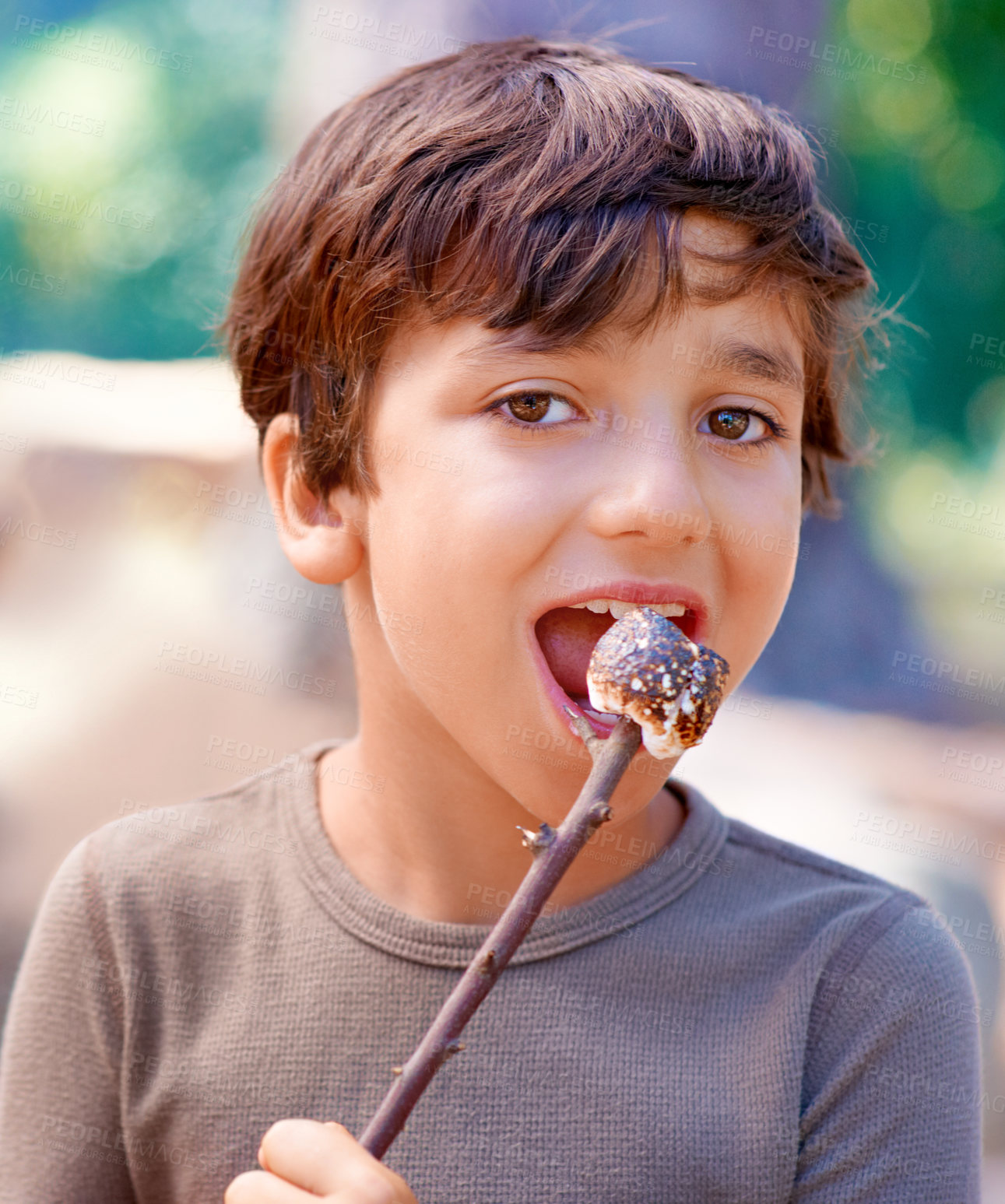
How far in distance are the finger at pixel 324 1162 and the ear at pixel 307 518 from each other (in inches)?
17.1

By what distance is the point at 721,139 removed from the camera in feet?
2.85

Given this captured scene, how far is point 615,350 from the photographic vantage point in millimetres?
771

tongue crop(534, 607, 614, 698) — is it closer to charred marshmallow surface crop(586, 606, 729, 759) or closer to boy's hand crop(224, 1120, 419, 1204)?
charred marshmallow surface crop(586, 606, 729, 759)

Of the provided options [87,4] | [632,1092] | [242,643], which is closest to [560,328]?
[632,1092]

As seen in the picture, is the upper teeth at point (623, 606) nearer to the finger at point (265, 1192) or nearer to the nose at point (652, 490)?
the nose at point (652, 490)

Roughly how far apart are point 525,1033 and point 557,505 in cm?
41

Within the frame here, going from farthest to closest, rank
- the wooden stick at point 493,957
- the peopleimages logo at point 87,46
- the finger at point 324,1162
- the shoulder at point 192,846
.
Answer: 1. the peopleimages logo at point 87,46
2. the shoulder at point 192,846
3. the finger at point 324,1162
4. the wooden stick at point 493,957

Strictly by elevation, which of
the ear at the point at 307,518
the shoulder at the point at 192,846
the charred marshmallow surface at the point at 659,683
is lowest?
the shoulder at the point at 192,846

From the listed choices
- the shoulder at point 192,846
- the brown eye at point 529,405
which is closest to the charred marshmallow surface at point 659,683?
the brown eye at point 529,405

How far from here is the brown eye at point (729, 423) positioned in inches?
32.4

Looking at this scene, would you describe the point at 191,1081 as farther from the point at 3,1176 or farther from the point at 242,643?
the point at 242,643

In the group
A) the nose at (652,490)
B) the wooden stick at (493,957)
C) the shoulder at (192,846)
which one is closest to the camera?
the wooden stick at (493,957)

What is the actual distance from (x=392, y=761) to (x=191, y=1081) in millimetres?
296

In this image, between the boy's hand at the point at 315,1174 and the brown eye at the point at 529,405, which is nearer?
the boy's hand at the point at 315,1174
